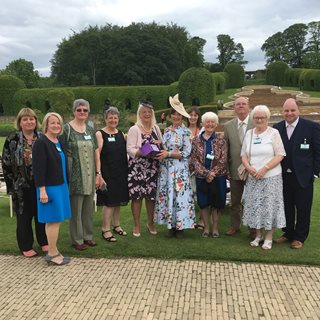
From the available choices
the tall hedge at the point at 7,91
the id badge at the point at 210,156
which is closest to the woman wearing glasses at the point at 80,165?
the id badge at the point at 210,156

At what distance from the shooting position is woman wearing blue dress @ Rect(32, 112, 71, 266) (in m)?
4.24

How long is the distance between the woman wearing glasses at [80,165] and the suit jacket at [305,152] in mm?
2397

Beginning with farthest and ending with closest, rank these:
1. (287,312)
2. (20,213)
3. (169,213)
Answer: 1. (169,213)
2. (20,213)
3. (287,312)

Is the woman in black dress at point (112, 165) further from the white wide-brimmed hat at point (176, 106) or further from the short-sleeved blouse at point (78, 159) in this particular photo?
the white wide-brimmed hat at point (176, 106)

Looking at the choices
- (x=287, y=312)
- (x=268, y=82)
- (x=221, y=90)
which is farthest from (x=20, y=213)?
(x=268, y=82)

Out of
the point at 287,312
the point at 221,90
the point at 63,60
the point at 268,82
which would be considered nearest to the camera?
the point at 287,312

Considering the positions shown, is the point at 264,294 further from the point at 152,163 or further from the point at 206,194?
the point at 152,163

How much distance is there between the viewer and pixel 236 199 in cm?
540

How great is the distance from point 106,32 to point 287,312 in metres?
61.6

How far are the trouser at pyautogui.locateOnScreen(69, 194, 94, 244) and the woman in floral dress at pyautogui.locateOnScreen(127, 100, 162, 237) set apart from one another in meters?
0.58

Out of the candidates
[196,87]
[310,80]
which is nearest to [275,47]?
[310,80]

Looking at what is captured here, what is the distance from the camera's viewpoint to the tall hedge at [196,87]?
104ft

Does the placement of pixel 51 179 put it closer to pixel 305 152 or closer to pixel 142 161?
pixel 142 161

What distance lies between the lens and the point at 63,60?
59.2m
